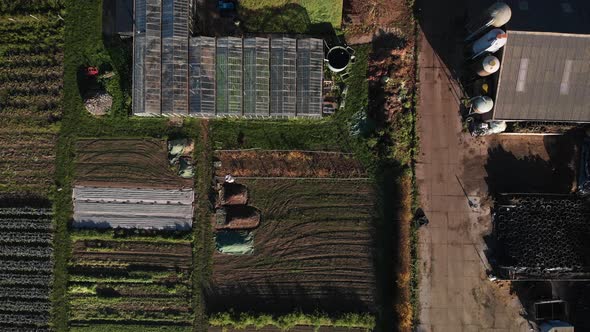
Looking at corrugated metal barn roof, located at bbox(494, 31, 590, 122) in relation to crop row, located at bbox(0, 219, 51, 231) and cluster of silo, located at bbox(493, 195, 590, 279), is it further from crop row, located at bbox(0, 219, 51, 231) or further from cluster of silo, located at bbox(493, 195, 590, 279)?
crop row, located at bbox(0, 219, 51, 231)

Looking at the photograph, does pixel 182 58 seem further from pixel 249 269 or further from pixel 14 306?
pixel 14 306

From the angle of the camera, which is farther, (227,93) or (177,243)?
(177,243)

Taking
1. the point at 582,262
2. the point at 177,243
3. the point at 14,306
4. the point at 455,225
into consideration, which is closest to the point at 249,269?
the point at 177,243

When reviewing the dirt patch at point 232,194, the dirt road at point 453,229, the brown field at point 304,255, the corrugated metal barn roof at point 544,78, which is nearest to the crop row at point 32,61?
the dirt patch at point 232,194

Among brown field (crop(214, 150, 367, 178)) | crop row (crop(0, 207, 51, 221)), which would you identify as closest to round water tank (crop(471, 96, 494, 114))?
brown field (crop(214, 150, 367, 178))

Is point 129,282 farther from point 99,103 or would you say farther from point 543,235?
point 543,235

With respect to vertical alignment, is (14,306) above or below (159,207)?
below
